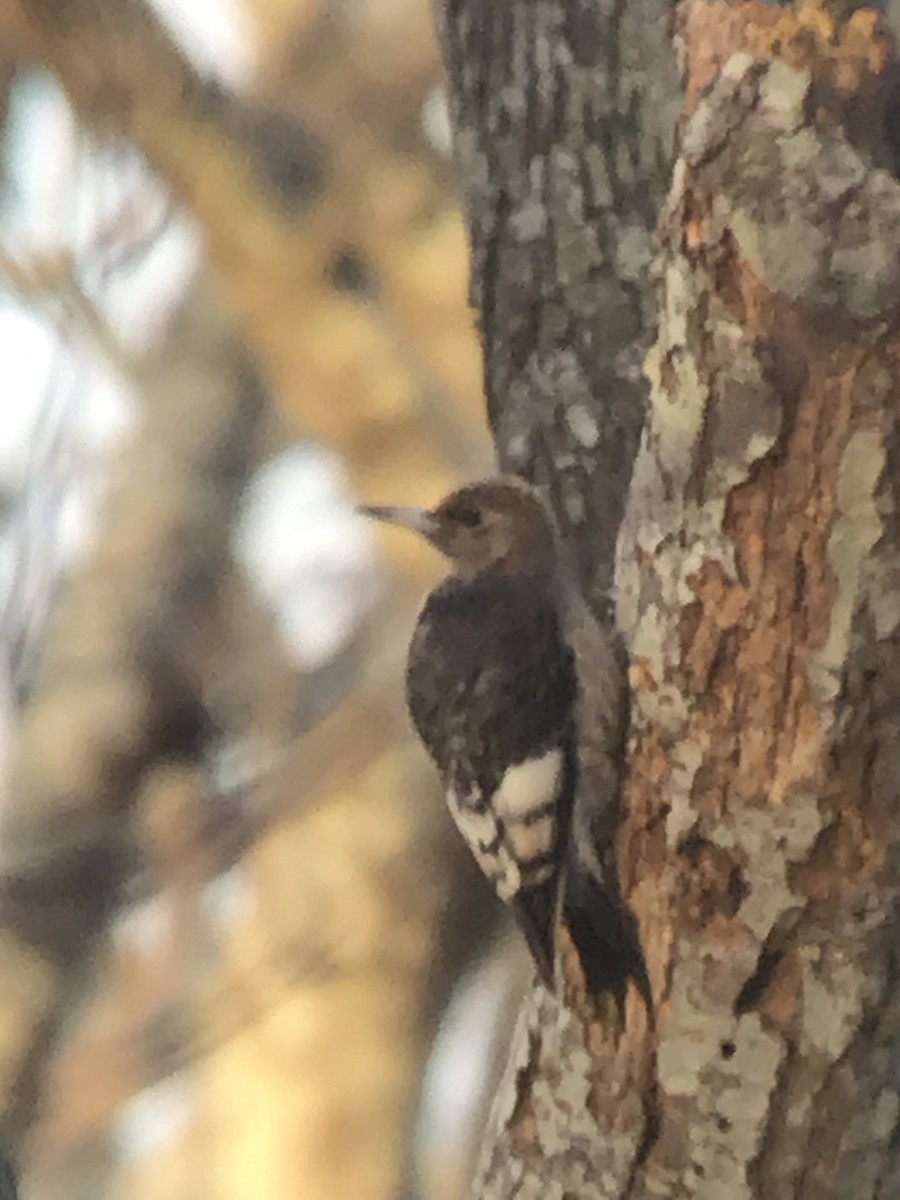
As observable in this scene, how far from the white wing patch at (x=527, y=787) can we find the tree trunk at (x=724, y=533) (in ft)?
0.19

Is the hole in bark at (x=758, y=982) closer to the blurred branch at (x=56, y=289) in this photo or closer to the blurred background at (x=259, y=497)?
the blurred background at (x=259, y=497)

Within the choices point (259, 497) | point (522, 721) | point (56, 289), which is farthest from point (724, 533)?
point (56, 289)

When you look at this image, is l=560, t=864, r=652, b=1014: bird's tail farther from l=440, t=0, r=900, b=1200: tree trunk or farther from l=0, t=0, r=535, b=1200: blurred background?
l=0, t=0, r=535, b=1200: blurred background

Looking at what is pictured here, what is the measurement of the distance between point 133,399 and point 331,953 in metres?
0.56

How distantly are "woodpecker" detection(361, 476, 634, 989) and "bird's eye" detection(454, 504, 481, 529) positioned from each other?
0.02 metres

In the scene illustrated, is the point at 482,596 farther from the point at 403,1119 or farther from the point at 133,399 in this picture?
the point at 403,1119

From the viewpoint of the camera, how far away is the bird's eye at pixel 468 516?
978 mm

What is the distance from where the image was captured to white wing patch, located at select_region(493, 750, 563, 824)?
0.88 meters

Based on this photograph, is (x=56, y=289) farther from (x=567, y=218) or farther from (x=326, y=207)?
(x=567, y=218)

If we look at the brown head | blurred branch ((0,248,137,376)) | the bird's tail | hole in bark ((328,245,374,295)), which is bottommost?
the bird's tail

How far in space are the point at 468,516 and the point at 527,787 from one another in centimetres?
21

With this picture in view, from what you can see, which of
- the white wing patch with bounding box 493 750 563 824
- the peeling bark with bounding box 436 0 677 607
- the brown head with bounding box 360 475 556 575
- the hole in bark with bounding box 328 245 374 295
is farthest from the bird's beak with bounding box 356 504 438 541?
the hole in bark with bounding box 328 245 374 295

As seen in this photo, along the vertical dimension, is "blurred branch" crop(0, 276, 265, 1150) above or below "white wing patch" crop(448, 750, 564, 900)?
above

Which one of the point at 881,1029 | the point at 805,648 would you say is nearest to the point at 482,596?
the point at 805,648
